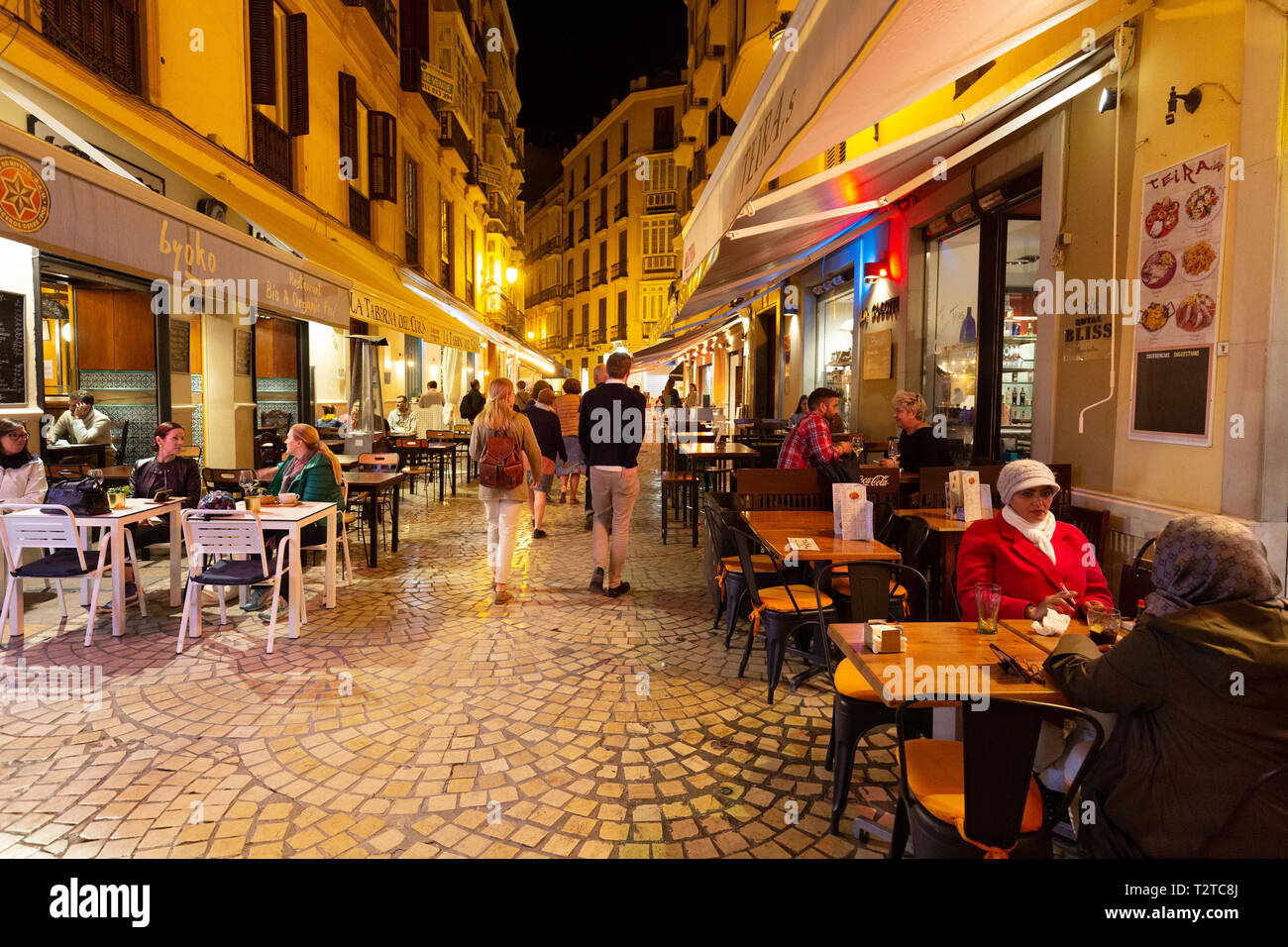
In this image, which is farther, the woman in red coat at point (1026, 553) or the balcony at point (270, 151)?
the balcony at point (270, 151)

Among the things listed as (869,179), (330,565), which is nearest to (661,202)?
(869,179)

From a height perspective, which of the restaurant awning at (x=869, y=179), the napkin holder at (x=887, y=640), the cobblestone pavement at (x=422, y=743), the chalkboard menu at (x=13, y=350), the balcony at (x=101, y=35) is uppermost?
the balcony at (x=101, y=35)

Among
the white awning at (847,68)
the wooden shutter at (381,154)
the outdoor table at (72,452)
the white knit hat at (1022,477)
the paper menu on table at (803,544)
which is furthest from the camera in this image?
the wooden shutter at (381,154)

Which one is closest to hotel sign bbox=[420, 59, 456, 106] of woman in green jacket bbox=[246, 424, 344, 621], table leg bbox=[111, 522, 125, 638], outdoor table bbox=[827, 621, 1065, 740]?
woman in green jacket bbox=[246, 424, 344, 621]

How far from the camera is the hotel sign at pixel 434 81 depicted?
48.2ft

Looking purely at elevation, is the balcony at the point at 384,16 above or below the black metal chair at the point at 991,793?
above

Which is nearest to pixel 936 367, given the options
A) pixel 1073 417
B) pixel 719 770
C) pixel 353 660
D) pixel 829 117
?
pixel 1073 417

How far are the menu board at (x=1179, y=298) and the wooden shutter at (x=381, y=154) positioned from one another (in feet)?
43.1

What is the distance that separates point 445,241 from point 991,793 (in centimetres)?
2064

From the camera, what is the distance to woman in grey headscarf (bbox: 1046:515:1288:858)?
5.36ft

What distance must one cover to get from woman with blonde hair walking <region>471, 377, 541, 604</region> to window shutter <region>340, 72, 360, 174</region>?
29.9 ft

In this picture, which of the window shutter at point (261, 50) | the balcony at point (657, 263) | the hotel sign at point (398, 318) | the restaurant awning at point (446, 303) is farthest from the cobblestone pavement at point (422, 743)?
the balcony at point (657, 263)

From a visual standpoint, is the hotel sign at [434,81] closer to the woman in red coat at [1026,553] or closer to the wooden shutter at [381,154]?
the wooden shutter at [381,154]
